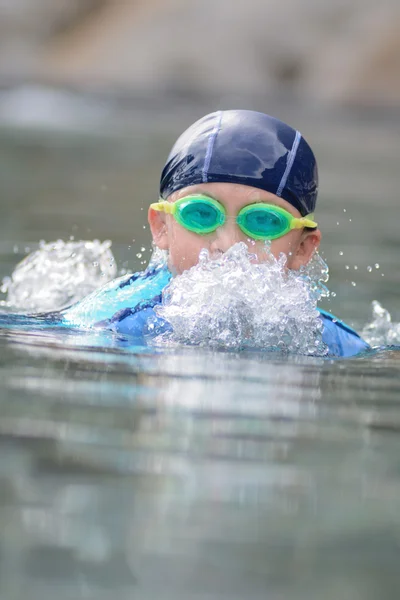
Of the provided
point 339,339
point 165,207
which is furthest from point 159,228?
point 339,339

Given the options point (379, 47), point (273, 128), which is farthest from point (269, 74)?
point (273, 128)

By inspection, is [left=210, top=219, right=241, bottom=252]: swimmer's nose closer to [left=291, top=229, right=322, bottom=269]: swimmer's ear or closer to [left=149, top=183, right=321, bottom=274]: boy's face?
[left=149, top=183, right=321, bottom=274]: boy's face

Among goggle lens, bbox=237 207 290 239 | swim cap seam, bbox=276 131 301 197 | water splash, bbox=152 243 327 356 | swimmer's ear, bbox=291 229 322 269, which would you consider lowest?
water splash, bbox=152 243 327 356

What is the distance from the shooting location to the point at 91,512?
204 cm

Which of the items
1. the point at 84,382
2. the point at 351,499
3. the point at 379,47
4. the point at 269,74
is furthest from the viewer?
the point at 269,74

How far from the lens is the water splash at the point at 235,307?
4066 millimetres

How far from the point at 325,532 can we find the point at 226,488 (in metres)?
0.27

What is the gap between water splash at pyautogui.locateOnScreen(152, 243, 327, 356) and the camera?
407 centimetres

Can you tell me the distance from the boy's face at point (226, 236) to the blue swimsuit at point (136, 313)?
14 cm

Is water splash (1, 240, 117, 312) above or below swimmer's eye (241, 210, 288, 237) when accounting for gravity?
below

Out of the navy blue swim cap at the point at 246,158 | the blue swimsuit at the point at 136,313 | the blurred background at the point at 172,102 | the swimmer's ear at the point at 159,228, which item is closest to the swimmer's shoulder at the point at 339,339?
the blue swimsuit at the point at 136,313

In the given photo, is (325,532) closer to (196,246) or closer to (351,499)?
(351,499)

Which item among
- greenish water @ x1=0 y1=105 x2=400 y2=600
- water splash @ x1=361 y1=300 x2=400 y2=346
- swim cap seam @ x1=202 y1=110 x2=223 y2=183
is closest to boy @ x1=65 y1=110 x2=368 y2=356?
swim cap seam @ x1=202 y1=110 x2=223 y2=183

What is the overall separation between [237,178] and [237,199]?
0.09 m
